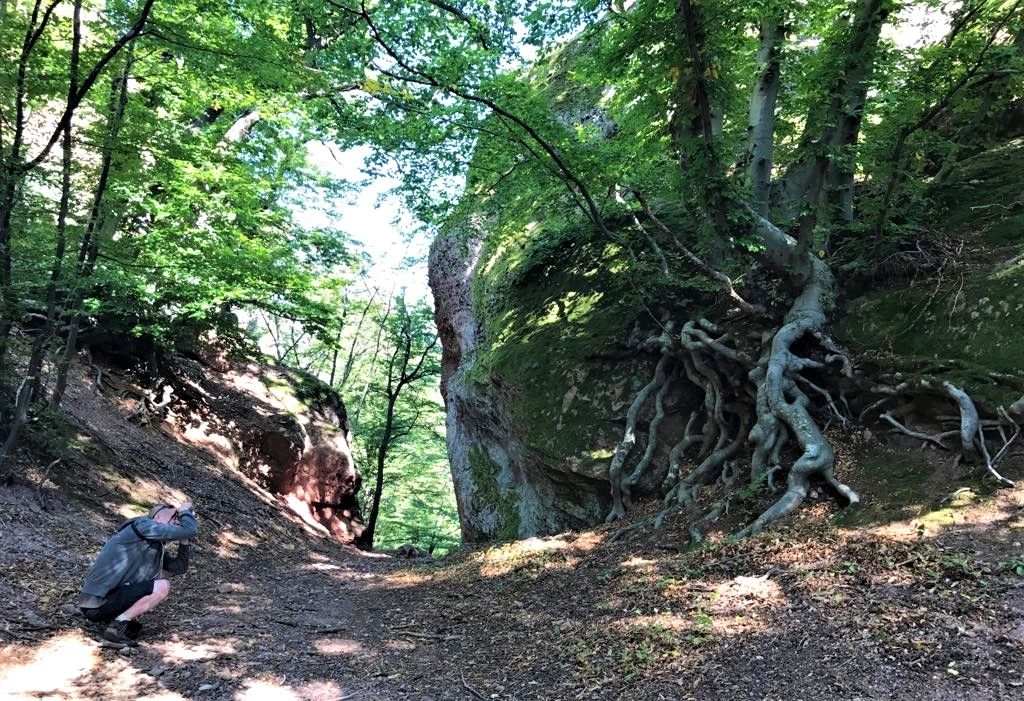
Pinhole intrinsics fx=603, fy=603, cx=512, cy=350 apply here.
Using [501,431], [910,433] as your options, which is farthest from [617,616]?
[501,431]

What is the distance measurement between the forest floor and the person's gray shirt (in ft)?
1.04

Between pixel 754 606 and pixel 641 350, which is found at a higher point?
pixel 641 350

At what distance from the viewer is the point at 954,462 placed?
212 inches

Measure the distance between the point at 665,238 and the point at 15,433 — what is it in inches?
370

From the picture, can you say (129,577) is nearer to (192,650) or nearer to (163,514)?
(163,514)

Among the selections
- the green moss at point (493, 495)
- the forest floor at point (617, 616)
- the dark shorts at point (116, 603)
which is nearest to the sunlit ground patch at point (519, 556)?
the forest floor at point (617, 616)

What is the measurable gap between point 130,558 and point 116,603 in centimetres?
33

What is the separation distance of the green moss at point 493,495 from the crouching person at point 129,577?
7.14 m

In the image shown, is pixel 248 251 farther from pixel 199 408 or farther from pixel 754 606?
pixel 754 606

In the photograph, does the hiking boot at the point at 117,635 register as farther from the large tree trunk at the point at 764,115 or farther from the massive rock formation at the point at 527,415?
the large tree trunk at the point at 764,115

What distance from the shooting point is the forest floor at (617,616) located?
351cm

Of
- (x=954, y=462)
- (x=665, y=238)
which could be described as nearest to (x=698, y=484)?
(x=954, y=462)

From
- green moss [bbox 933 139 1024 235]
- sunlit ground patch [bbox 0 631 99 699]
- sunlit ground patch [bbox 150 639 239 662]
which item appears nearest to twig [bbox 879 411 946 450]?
green moss [bbox 933 139 1024 235]

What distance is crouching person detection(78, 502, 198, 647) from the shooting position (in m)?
4.45
